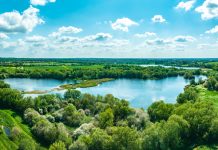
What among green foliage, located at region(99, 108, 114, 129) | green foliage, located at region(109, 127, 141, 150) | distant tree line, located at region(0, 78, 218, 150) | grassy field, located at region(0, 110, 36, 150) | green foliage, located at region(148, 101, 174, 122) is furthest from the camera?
green foliage, located at region(148, 101, 174, 122)

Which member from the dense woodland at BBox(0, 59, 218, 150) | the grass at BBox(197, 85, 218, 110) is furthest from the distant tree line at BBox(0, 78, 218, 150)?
the grass at BBox(197, 85, 218, 110)

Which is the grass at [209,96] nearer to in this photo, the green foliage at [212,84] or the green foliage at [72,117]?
the green foliage at [212,84]

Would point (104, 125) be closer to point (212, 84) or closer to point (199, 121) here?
point (199, 121)

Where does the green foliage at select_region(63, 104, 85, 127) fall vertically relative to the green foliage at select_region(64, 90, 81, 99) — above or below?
below

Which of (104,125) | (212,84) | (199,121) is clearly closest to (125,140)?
(104,125)

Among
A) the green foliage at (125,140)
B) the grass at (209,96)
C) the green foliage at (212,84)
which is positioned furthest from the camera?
the green foliage at (212,84)

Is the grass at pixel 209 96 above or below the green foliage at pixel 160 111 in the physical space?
below

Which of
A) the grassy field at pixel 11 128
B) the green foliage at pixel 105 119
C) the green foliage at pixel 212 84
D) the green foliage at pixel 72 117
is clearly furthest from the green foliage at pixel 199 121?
the green foliage at pixel 212 84

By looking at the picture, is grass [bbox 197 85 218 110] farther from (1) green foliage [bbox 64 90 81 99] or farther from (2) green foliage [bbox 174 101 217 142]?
(1) green foliage [bbox 64 90 81 99]
